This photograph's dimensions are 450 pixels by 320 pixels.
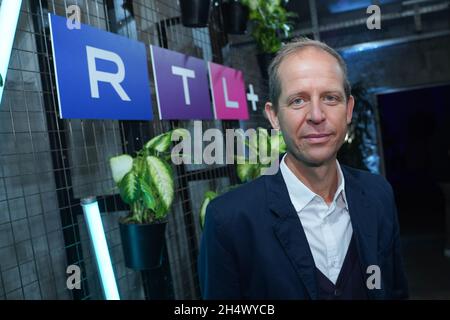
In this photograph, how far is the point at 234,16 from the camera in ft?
9.27

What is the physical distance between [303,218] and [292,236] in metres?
0.08

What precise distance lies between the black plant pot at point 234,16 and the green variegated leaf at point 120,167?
64.0 inches

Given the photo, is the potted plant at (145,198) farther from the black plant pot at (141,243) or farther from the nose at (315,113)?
the nose at (315,113)

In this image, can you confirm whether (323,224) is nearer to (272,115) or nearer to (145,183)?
(272,115)

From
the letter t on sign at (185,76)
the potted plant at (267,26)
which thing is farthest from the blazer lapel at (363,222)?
the potted plant at (267,26)

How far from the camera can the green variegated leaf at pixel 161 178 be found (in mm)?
1553

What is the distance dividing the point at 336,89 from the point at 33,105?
1.24 meters

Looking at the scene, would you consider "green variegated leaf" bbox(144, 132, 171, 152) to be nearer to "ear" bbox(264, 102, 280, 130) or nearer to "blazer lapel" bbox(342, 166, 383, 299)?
"ear" bbox(264, 102, 280, 130)

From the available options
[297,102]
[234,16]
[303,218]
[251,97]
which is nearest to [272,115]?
[297,102]

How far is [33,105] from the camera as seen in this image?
170 cm

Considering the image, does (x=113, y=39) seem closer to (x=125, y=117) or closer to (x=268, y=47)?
(x=125, y=117)

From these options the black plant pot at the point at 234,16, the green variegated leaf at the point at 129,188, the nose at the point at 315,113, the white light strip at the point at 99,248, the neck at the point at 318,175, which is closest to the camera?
the nose at the point at 315,113

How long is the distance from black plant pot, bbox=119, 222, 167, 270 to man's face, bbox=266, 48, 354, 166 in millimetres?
784

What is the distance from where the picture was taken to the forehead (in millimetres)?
963
